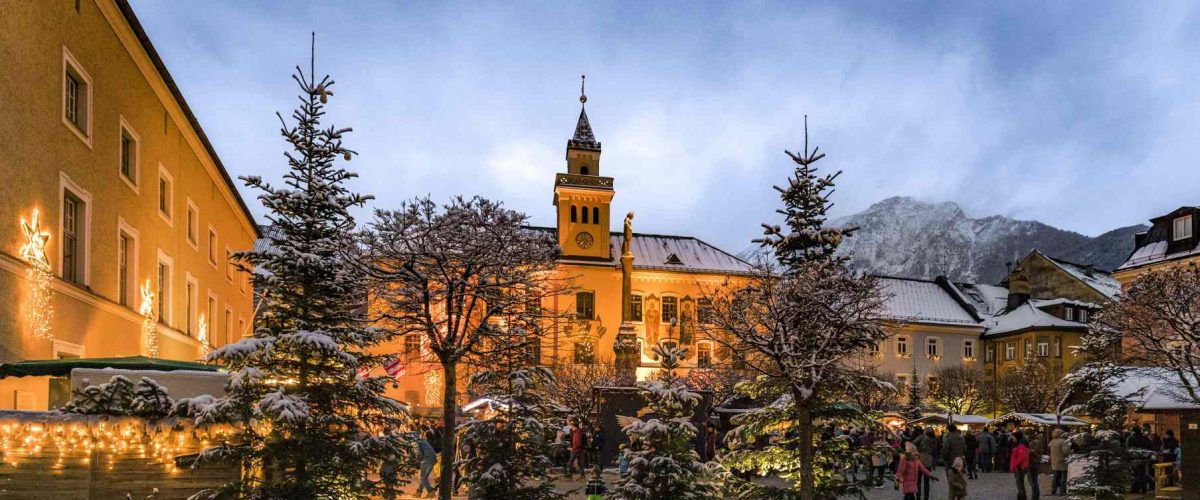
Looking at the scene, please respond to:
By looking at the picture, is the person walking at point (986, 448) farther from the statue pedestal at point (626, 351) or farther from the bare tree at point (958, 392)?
the statue pedestal at point (626, 351)

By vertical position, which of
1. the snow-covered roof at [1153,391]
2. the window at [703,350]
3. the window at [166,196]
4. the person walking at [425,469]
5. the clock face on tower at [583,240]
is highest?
the clock face on tower at [583,240]

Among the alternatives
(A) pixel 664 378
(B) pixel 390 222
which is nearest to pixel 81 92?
(B) pixel 390 222

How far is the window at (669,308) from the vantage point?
72.3 metres

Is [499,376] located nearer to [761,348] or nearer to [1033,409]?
[761,348]

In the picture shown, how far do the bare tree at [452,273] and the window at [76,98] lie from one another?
6.49 meters

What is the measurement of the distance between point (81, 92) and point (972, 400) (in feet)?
163

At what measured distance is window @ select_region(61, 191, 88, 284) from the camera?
751 inches

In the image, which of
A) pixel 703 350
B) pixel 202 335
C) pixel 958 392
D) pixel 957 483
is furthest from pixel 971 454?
pixel 703 350

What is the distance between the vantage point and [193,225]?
31656mm

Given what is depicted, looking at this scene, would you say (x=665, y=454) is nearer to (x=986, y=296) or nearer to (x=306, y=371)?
(x=306, y=371)

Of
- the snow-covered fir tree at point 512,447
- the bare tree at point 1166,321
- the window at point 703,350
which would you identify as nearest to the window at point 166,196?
the snow-covered fir tree at point 512,447

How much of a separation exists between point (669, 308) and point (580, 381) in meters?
25.0

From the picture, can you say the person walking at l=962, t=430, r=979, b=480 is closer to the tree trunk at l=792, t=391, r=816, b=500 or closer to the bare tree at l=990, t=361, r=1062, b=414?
the bare tree at l=990, t=361, r=1062, b=414

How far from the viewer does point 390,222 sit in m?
17.3
